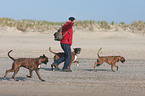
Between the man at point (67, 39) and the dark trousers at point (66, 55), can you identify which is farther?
the dark trousers at point (66, 55)

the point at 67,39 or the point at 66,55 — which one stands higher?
the point at 67,39

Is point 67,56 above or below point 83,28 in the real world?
below

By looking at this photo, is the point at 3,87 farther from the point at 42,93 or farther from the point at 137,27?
the point at 137,27

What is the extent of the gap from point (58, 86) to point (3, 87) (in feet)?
5.47

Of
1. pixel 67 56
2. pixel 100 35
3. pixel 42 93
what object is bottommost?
pixel 42 93

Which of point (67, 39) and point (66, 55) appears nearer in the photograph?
point (67, 39)

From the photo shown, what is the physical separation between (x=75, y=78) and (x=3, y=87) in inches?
114

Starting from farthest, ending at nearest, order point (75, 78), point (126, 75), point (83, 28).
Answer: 1. point (83, 28)
2. point (126, 75)
3. point (75, 78)

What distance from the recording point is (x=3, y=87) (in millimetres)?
9875

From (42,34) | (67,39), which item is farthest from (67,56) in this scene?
(42,34)

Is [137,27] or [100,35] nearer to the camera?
[100,35]

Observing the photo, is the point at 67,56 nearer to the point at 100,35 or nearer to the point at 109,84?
the point at 109,84

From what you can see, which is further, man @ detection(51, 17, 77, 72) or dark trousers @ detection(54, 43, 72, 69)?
dark trousers @ detection(54, 43, 72, 69)

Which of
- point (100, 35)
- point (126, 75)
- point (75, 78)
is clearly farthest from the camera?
point (100, 35)
